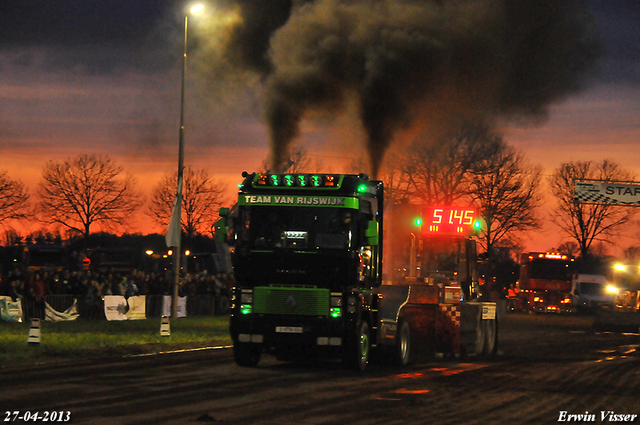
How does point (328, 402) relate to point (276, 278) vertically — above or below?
below

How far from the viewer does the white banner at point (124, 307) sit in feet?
96.5

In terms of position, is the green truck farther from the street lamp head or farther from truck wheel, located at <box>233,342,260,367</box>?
the street lamp head

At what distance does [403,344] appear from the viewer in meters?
18.2

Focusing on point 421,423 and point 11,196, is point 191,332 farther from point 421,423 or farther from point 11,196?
point 11,196

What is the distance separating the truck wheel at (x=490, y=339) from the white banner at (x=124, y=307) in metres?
13.2

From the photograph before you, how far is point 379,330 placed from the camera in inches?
682

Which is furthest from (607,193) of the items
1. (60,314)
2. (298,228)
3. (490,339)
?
(298,228)

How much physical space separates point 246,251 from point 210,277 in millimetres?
22970

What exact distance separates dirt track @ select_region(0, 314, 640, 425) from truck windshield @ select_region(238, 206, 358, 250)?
7.45 ft

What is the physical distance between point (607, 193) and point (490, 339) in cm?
2313

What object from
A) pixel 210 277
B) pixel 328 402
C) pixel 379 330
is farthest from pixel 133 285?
pixel 328 402

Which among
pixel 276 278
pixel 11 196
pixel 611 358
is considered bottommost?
pixel 611 358

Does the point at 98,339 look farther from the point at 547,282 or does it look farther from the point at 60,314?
the point at 547,282

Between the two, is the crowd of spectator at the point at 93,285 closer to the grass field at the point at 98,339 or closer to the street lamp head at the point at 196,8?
the grass field at the point at 98,339
